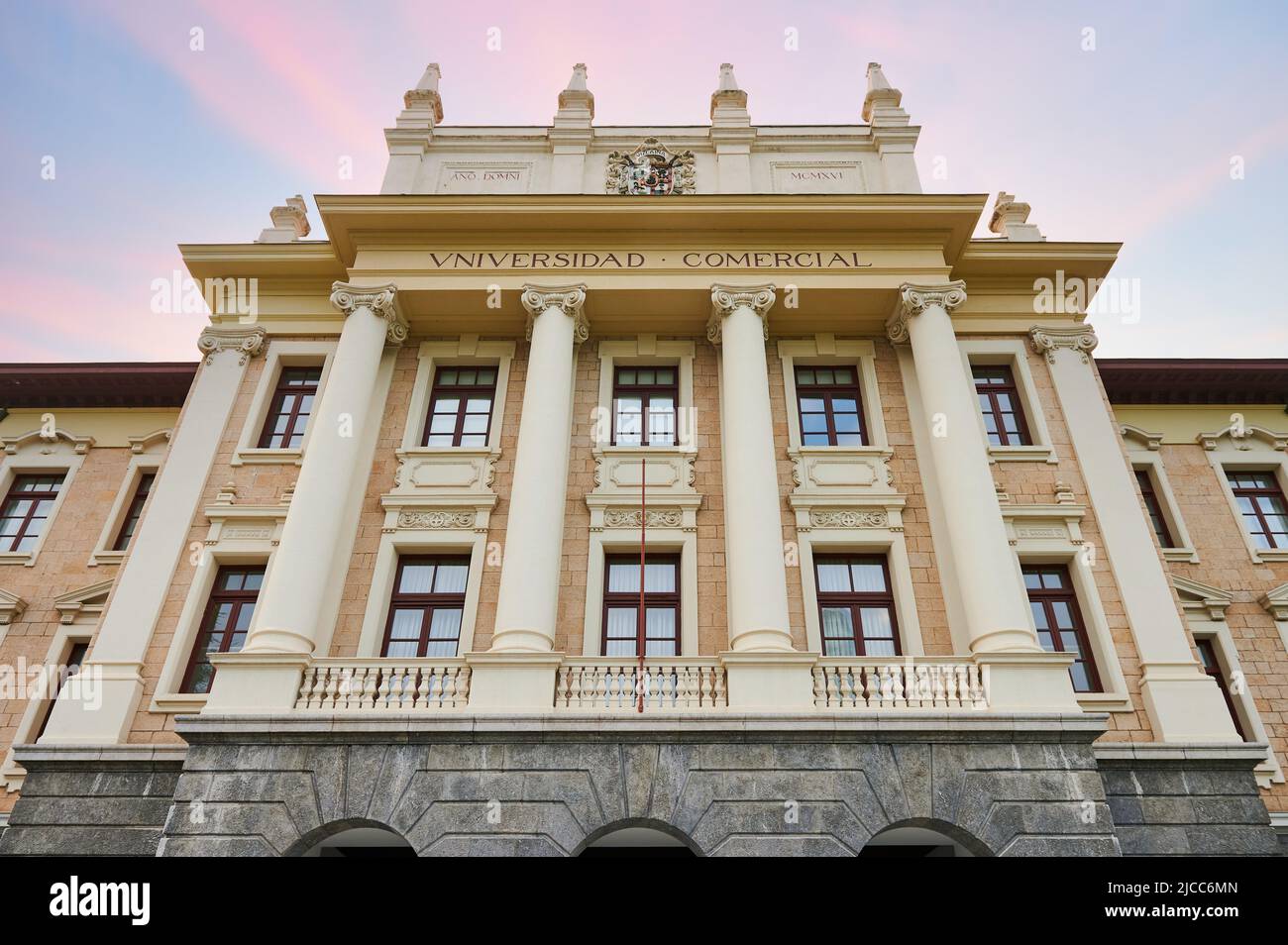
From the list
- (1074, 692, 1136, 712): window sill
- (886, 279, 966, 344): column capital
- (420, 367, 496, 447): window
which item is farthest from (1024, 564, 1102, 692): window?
(420, 367, 496, 447): window

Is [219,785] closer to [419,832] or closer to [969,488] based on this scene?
[419,832]

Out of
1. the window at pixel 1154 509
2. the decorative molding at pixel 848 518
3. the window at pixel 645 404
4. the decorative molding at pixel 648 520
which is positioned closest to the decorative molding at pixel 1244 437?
the window at pixel 1154 509

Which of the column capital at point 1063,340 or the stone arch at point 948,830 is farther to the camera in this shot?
the column capital at point 1063,340

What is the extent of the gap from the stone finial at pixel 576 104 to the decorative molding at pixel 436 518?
9.49 metres

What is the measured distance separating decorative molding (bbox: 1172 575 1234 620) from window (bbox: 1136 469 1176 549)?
1.31 meters

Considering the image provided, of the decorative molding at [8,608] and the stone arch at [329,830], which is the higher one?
the decorative molding at [8,608]

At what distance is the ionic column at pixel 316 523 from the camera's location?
1192cm

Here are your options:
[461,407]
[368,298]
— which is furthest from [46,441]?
[461,407]

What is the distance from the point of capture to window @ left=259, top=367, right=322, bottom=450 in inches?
637

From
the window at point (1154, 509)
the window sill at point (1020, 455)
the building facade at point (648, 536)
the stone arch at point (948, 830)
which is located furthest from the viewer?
the window at point (1154, 509)

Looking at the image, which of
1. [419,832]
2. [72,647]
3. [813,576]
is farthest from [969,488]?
[72,647]

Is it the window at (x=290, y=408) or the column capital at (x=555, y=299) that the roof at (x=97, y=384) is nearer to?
the window at (x=290, y=408)

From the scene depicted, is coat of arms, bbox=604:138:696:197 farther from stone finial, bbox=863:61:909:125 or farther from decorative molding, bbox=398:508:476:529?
decorative molding, bbox=398:508:476:529
